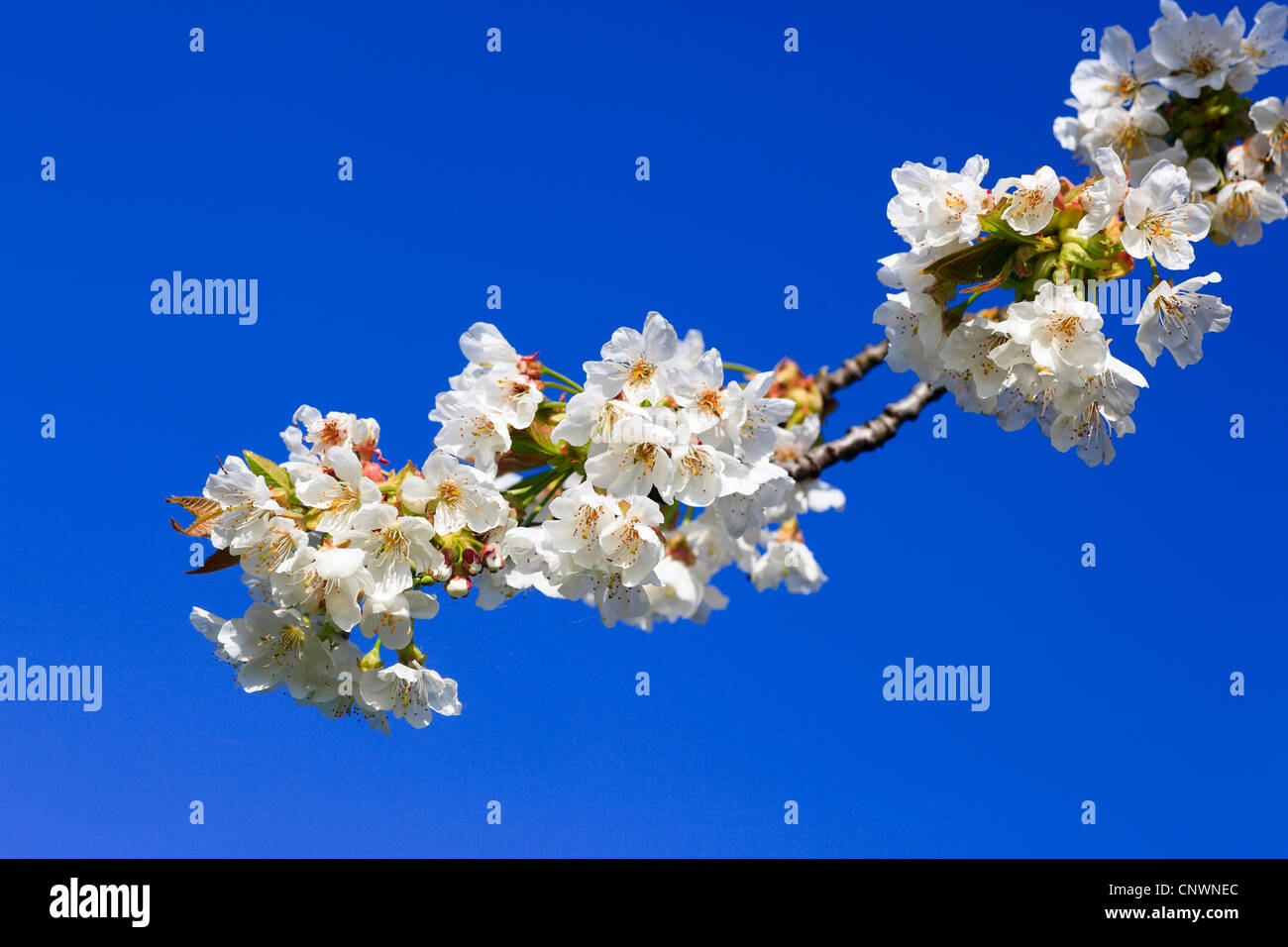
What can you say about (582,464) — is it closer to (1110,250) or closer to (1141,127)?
(1110,250)

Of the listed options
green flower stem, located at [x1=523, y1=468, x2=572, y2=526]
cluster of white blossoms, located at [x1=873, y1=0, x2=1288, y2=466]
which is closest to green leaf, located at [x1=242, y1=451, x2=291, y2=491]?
green flower stem, located at [x1=523, y1=468, x2=572, y2=526]

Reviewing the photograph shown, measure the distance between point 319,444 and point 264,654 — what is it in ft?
1.87

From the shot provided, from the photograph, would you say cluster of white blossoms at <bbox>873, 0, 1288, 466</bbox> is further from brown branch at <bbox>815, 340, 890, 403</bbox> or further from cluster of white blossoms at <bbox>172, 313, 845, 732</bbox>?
brown branch at <bbox>815, 340, 890, 403</bbox>

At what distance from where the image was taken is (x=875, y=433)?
3365 millimetres

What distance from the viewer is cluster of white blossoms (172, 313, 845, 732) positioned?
85.4 inches

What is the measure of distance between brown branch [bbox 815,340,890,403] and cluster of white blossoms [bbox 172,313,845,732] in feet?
4.74

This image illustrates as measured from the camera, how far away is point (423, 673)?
249cm

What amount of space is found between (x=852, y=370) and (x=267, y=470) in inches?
92.5

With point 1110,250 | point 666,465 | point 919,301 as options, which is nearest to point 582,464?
point 666,465

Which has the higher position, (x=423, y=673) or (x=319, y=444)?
(x=319, y=444)

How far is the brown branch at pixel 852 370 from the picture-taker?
377 cm

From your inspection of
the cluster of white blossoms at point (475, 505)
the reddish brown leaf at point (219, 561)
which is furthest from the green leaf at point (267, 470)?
the reddish brown leaf at point (219, 561)

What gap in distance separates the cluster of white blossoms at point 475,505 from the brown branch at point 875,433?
93 cm

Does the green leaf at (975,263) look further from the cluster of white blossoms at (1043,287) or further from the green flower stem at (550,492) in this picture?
the green flower stem at (550,492)
